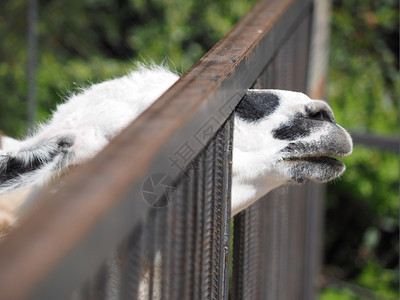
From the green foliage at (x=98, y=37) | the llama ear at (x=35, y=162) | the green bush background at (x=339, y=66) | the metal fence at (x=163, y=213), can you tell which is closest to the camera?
the metal fence at (x=163, y=213)

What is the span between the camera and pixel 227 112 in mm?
1229

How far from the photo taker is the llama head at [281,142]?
156 centimetres

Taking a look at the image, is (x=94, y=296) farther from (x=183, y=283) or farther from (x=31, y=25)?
(x=31, y=25)

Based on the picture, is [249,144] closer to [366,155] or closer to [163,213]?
[163,213]

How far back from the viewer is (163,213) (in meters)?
0.89

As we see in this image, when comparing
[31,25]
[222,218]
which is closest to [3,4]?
[31,25]

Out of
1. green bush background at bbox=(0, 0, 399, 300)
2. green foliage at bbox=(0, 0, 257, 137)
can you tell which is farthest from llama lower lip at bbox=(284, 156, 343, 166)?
green bush background at bbox=(0, 0, 399, 300)

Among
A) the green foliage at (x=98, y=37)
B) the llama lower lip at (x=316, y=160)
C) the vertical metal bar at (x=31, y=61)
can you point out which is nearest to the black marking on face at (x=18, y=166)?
the llama lower lip at (x=316, y=160)

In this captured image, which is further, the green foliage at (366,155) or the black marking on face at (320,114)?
the green foliage at (366,155)

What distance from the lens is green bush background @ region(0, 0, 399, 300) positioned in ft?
16.3

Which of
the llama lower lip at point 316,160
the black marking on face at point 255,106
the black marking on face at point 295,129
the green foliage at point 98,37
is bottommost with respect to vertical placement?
the llama lower lip at point 316,160

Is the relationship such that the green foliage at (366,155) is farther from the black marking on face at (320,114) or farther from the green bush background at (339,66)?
the black marking on face at (320,114)

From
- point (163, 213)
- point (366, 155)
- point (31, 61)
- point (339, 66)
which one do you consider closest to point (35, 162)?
point (163, 213)

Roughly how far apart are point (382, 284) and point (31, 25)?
329 cm
